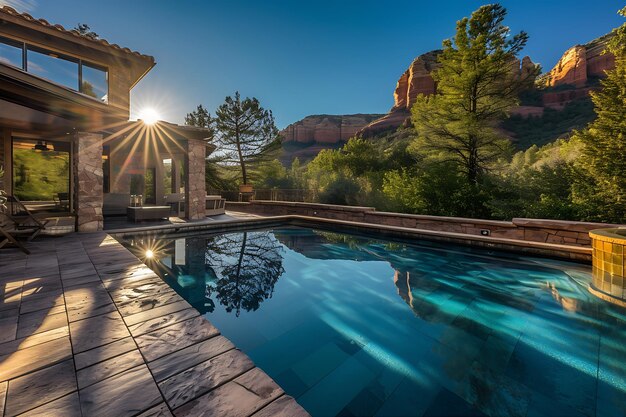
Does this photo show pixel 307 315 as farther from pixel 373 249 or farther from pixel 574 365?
pixel 373 249

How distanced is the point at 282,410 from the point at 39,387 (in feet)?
4.91

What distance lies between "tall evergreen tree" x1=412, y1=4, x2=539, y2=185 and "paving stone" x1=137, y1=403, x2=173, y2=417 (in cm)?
1043

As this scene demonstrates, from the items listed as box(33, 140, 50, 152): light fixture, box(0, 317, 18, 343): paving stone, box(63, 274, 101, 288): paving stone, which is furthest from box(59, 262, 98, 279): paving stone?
box(33, 140, 50, 152): light fixture

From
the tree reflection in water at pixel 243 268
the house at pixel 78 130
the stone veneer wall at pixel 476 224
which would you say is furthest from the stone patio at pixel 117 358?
the stone veneer wall at pixel 476 224

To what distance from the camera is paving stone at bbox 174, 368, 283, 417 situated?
1.45m

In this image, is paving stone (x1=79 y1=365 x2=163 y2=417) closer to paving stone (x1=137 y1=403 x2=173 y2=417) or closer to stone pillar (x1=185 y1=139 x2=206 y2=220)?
paving stone (x1=137 y1=403 x2=173 y2=417)

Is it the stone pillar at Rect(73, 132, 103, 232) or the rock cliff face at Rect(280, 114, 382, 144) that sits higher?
the rock cliff face at Rect(280, 114, 382, 144)

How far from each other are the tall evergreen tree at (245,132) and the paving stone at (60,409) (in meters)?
20.4

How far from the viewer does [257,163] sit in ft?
71.9

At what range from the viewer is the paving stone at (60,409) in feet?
4.66

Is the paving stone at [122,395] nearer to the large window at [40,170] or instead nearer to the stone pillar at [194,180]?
the stone pillar at [194,180]

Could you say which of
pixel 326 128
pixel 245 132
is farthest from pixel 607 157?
pixel 326 128

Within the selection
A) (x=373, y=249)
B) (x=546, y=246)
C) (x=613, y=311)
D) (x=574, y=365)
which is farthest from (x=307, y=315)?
(x=546, y=246)

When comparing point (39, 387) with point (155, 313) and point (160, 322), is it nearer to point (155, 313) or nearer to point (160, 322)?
point (160, 322)
